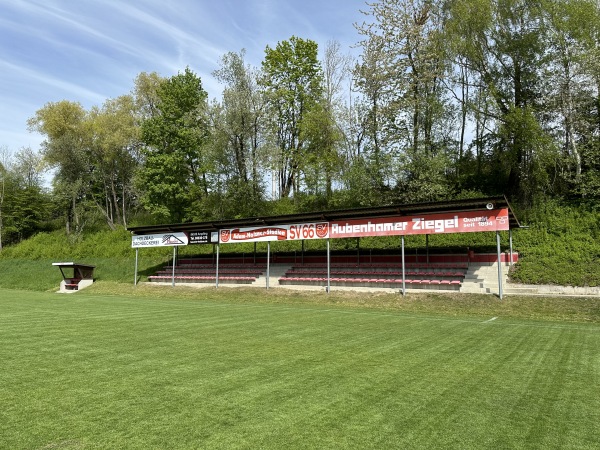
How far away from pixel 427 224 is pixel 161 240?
1762 centimetres

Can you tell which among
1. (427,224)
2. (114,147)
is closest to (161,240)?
(427,224)

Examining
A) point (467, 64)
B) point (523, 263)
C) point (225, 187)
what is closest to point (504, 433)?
point (523, 263)

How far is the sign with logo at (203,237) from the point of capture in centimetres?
2527

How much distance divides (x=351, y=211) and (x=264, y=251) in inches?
487

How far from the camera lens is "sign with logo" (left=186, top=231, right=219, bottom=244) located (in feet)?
82.9

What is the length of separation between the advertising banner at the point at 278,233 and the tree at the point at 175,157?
594 inches

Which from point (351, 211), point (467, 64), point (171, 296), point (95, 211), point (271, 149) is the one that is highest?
point (467, 64)

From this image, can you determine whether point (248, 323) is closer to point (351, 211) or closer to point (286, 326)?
point (286, 326)

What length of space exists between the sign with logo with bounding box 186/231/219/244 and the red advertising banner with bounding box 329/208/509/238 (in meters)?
7.99

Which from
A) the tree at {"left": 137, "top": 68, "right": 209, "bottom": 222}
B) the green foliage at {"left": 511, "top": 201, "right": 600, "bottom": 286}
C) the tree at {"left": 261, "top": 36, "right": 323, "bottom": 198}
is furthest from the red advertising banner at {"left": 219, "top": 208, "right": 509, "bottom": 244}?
the tree at {"left": 137, "top": 68, "right": 209, "bottom": 222}

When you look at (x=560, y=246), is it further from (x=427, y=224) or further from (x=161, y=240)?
(x=161, y=240)

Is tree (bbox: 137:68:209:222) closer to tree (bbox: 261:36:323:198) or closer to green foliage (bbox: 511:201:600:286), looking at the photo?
tree (bbox: 261:36:323:198)

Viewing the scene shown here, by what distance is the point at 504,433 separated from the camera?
3.81 m

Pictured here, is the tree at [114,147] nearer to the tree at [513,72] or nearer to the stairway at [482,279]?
the tree at [513,72]
